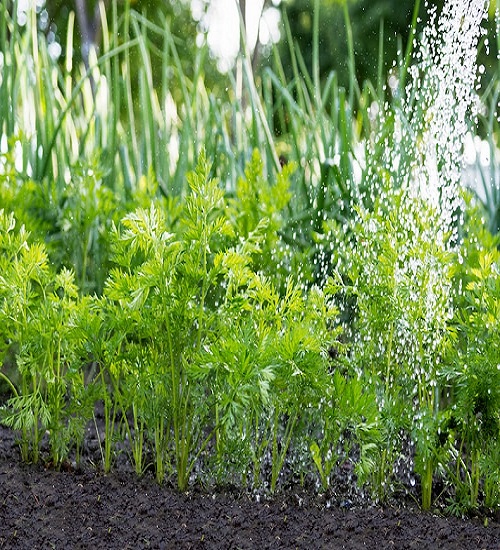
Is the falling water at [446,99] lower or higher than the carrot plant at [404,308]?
higher

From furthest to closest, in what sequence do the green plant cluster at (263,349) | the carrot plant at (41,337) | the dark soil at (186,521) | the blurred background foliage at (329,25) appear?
the blurred background foliage at (329,25), the carrot plant at (41,337), the green plant cluster at (263,349), the dark soil at (186,521)

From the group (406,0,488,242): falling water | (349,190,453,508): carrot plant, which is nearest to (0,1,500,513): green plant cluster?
(349,190,453,508): carrot plant

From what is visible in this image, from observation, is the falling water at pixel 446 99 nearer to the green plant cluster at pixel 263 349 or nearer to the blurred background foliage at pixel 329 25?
the green plant cluster at pixel 263 349

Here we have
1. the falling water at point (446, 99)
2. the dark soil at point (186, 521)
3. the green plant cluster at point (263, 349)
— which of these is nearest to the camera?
the dark soil at point (186, 521)

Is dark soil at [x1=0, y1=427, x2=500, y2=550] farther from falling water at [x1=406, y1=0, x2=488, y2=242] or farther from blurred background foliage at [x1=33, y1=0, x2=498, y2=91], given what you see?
blurred background foliage at [x1=33, y1=0, x2=498, y2=91]

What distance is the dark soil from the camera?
1.63 meters

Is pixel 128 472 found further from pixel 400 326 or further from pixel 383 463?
pixel 400 326

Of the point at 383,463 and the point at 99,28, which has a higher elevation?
the point at 99,28

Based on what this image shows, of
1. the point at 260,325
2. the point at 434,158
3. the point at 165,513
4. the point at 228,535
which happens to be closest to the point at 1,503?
the point at 165,513

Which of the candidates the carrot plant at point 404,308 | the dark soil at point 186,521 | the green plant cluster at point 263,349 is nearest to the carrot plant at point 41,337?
the green plant cluster at point 263,349

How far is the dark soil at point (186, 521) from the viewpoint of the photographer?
1.63m

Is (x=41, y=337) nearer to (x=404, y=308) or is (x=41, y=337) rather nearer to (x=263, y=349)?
(x=263, y=349)

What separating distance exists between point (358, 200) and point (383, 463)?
1162 millimetres

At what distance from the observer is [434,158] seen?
9.47 ft
